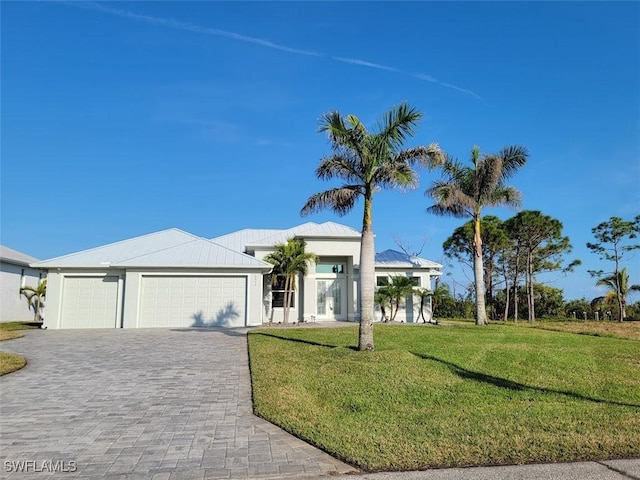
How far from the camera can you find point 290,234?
21781 millimetres

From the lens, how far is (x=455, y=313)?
2967 cm

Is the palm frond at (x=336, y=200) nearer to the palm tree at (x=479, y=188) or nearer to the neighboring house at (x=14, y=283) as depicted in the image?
the palm tree at (x=479, y=188)

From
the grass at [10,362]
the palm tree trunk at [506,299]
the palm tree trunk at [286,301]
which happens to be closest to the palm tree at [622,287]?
the palm tree trunk at [506,299]

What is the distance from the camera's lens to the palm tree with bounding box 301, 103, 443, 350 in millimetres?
9789

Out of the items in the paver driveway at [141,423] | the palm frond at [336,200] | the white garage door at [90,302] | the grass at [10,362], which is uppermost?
the palm frond at [336,200]

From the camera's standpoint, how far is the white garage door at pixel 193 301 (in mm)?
17156

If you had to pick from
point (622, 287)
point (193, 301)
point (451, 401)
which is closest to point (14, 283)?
point (193, 301)

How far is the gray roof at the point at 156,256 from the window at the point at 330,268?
11.8 ft

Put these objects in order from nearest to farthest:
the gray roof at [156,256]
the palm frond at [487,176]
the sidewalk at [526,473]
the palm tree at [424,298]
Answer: the sidewalk at [526,473], the gray roof at [156,256], the palm frond at [487,176], the palm tree at [424,298]

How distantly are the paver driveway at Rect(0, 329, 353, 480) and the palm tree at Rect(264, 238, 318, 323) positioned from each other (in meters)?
8.49

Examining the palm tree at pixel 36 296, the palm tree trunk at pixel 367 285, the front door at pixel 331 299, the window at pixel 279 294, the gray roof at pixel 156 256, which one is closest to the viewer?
the palm tree trunk at pixel 367 285

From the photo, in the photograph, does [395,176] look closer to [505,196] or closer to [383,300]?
[383,300]

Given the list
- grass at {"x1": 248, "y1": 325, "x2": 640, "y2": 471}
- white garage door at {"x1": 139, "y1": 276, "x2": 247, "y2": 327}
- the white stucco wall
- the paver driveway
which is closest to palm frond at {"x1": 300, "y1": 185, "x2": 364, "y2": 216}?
grass at {"x1": 248, "y1": 325, "x2": 640, "y2": 471}

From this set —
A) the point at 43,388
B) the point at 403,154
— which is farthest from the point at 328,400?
the point at 403,154
